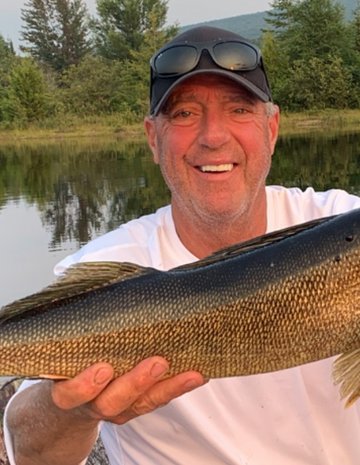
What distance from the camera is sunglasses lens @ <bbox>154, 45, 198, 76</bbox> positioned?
3.18 metres

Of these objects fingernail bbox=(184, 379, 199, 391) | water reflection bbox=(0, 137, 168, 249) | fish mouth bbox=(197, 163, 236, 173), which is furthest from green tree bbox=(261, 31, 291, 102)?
fingernail bbox=(184, 379, 199, 391)

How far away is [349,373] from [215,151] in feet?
3.90

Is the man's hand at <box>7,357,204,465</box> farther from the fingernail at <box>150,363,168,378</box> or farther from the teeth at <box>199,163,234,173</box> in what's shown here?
the teeth at <box>199,163,234,173</box>

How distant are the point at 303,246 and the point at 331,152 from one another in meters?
24.2

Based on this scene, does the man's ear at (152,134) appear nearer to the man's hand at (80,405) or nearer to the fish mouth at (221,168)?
the fish mouth at (221,168)

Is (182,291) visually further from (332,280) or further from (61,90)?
(61,90)

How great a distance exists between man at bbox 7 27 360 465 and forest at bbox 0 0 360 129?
4546cm

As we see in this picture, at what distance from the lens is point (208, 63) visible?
10.3ft

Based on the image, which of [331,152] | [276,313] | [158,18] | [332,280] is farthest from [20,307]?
[158,18]

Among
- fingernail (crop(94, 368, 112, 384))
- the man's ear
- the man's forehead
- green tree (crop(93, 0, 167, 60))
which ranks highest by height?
green tree (crop(93, 0, 167, 60))

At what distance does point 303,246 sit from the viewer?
2357mm

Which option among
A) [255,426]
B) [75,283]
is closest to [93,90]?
[255,426]

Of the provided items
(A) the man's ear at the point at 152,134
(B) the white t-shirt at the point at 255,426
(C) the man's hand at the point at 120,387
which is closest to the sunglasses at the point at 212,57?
(A) the man's ear at the point at 152,134

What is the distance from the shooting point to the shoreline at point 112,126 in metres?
44.1
